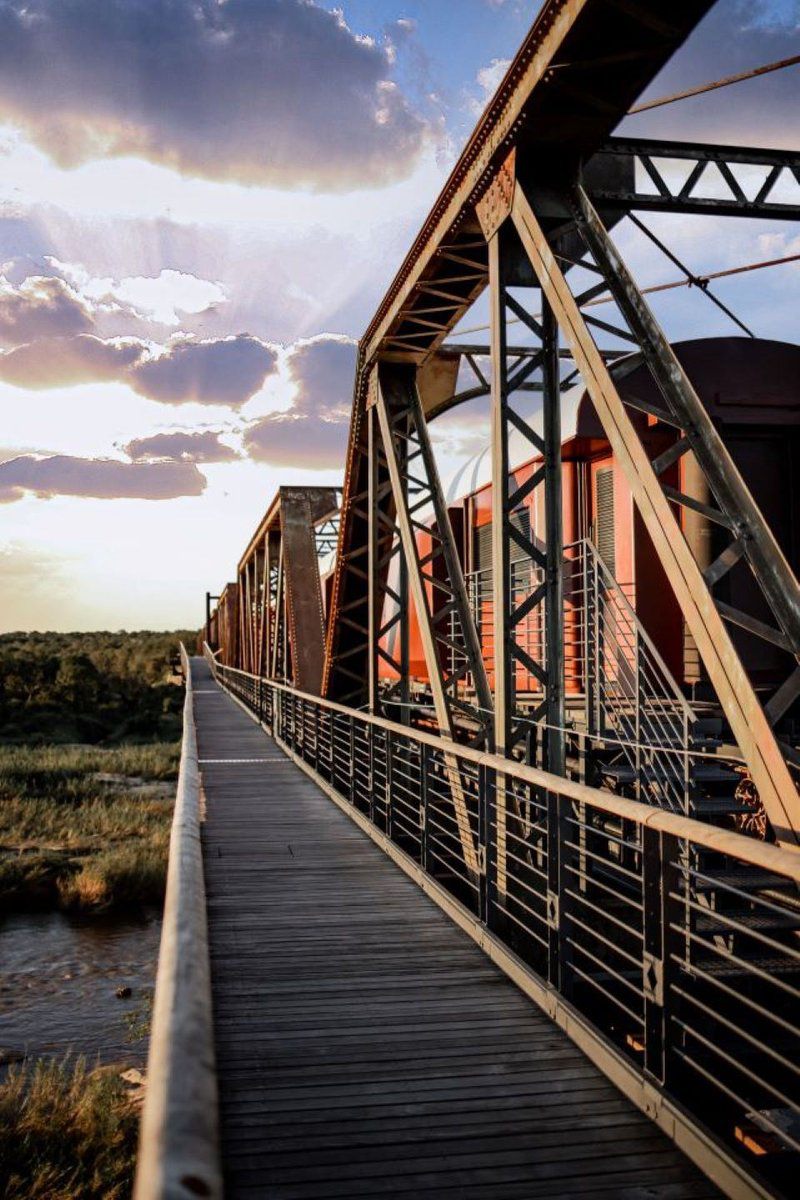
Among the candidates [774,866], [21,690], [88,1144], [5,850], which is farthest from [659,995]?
[21,690]

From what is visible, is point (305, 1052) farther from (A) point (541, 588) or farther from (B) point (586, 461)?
(B) point (586, 461)

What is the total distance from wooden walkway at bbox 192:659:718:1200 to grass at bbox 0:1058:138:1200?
4.54ft

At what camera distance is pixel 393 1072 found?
13.6 feet

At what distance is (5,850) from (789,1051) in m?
12.5

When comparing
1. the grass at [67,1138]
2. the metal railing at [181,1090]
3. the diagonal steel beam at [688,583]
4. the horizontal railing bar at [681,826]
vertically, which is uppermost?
the diagonal steel beam at [688,583]

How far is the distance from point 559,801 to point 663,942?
128 cm

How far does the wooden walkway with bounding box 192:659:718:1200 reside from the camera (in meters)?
3.32

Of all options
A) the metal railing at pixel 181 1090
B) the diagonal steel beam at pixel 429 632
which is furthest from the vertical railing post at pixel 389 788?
the metal railing at pixel 181 1090

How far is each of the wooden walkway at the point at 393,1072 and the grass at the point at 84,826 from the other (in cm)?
632

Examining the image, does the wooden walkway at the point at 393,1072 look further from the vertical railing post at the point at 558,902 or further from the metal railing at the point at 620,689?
the metal railing at the point at 620,689

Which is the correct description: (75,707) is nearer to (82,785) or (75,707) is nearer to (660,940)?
(82,785)

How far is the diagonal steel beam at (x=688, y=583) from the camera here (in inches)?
163

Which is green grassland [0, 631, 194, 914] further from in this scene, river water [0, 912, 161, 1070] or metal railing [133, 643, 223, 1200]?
Answer: metal railing [133, 643, 223, 1200]

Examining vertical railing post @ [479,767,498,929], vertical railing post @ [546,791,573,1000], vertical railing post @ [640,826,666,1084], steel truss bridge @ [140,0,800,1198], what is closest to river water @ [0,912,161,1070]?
steel truss bridge @ [140,0,800,1198]
